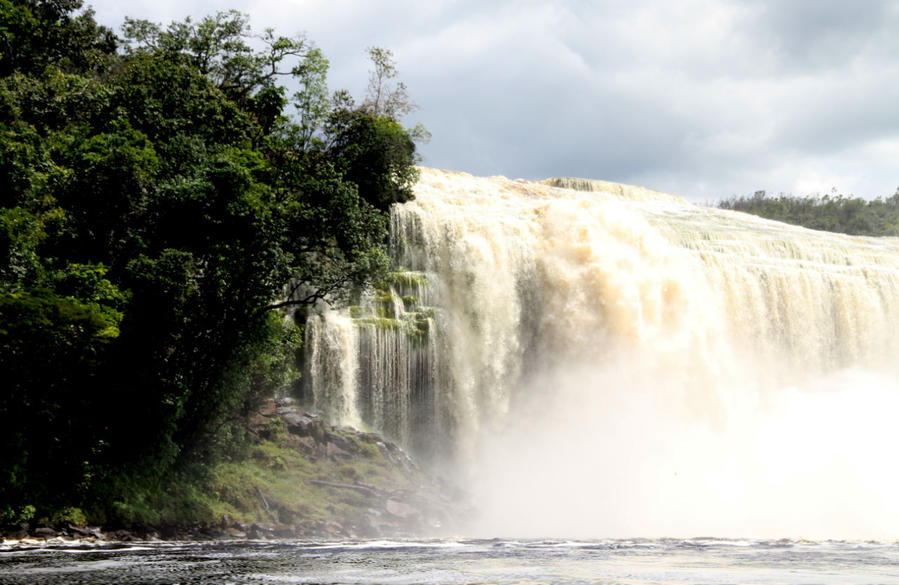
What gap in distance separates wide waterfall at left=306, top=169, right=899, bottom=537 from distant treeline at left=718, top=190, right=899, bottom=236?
64.2 meters

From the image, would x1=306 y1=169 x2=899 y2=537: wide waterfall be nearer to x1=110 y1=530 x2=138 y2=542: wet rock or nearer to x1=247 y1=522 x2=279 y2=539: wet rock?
x1=247 y1=522 x2=279 y2=539: wet rock

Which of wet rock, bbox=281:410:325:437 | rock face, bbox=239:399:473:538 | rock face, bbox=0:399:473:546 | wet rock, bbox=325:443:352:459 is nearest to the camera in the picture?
rock face, bbox=0:399:473:546

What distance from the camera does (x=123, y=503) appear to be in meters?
19.1

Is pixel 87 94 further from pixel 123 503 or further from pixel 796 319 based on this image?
pixel 796 319

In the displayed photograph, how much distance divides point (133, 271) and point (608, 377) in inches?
770

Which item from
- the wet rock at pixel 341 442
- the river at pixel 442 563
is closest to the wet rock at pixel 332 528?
the river at pixel 442 563

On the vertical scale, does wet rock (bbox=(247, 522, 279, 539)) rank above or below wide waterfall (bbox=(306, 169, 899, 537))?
below

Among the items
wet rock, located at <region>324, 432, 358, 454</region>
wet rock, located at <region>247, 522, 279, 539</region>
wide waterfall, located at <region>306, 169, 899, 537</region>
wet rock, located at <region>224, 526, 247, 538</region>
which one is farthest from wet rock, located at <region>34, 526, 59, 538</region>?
wide waterfall, located at <region>306, 169, 899, 537</region>

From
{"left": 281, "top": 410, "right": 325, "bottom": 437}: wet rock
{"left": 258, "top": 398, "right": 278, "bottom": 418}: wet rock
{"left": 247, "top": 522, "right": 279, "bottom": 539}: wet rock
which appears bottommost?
{"left": 247, "top": 522, "right": 279, "bottom": 539}: wet rock

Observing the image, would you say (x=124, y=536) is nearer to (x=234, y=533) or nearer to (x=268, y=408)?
(x=234, y=533)

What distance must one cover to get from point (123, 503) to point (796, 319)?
101 feet

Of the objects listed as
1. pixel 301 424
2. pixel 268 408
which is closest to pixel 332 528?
pixel 301 424

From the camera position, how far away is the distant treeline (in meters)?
95.9

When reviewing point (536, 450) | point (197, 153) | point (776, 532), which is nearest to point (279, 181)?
point (197, 153)
